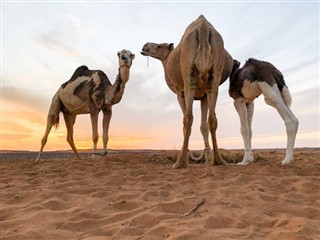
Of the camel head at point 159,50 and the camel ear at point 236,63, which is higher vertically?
the camel head at point 159,50

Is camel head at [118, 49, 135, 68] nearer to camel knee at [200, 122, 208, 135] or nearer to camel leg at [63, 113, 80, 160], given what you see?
camel leg at [63, 113, 80, 160]

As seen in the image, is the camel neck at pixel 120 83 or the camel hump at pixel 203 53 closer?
the camel hump at pixel 203 53

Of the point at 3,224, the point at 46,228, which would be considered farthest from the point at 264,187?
the point at 3,224

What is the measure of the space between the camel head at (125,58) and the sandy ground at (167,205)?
508 cm

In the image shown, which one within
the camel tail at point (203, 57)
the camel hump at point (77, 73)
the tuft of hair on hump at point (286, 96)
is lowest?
the tuft of hair on hump at point (286, 96)

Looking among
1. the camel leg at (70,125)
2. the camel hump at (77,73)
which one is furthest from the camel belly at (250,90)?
the camel hump at (77,73)

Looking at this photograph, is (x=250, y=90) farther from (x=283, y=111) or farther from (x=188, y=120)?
(x=188, y=120)

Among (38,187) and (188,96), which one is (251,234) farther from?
(188,96)

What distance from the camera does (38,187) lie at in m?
6.40

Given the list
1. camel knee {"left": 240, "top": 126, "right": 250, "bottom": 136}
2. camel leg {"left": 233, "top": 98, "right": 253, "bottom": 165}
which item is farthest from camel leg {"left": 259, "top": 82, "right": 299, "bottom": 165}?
camel knee {"left": 240, "top": 126, "right": 250, "bottom": 136}

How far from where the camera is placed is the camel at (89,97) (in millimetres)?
12109

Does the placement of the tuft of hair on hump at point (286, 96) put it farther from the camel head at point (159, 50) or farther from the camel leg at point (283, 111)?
the camel head at point (159, 50)

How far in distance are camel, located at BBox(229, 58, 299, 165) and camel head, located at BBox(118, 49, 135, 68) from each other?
12.5 ft

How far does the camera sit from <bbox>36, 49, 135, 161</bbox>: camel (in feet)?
39.7
